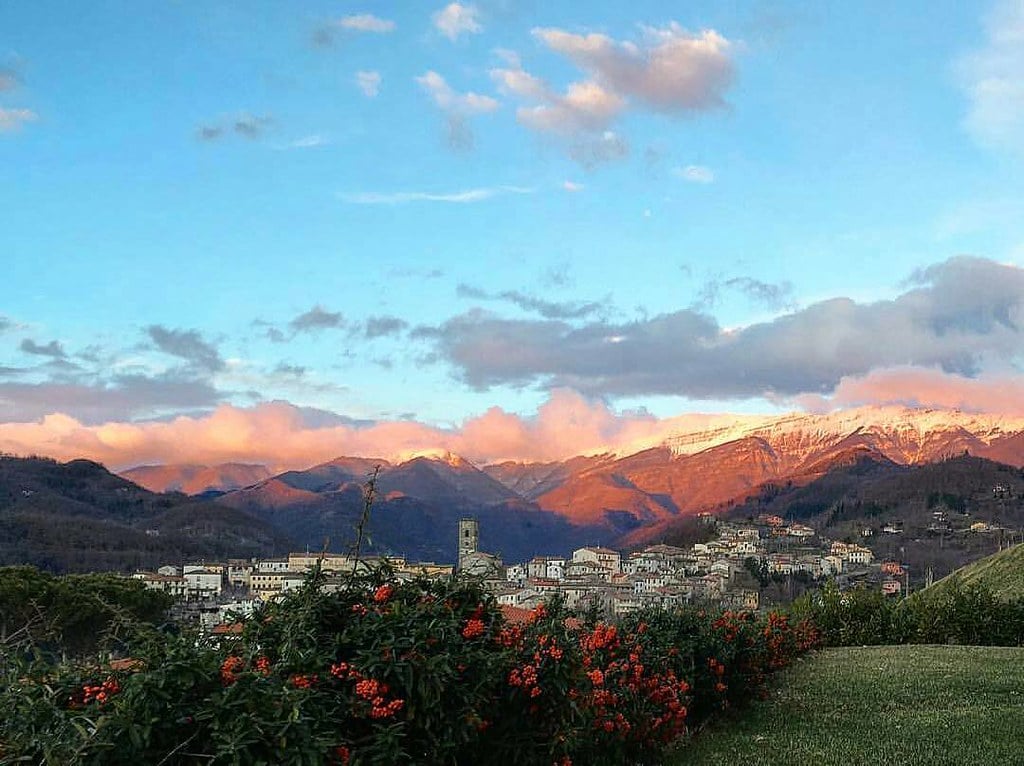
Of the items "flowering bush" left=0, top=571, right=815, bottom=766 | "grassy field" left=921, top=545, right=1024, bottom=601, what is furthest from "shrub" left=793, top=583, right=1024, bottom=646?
"flowering bush" left=0, top=571, right=815, bottom=766

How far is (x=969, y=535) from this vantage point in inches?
4279

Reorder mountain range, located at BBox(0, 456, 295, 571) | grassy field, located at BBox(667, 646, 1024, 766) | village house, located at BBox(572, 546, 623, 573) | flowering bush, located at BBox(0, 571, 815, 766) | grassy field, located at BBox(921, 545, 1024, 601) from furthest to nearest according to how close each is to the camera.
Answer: village house, located at BBox(572, 546, 623, 573) < mountain range, located at BBox(0, 456, 295, 571) < grassy field, located at BBox(921, 545, 1024, 601) < grassy field, located at BBox(667, 646, 1024, 766) < flowering bush, located at BBox(0, 571, 815, 766)

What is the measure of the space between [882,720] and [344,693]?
6.95 m

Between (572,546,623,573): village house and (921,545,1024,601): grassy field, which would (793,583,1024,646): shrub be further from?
(572,546,623,573): village house

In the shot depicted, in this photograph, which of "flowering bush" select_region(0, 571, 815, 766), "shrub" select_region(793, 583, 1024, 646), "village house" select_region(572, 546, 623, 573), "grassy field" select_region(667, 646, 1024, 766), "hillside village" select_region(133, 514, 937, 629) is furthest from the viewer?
"village house" select_region(572, 546, 623, 573)

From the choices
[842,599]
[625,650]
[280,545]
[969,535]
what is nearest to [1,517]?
[280,545]

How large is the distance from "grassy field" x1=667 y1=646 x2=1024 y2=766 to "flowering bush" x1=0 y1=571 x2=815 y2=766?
1.85m

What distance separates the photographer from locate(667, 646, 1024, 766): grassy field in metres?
7.87

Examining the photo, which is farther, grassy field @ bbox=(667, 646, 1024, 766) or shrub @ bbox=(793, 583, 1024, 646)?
shrub @ bbox=(793, 583, 1024, 646)

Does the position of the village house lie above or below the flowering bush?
below

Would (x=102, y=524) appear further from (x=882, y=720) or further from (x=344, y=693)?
(x=344, y=693)

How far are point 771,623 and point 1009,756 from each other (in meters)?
6.56

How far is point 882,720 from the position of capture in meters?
9.42

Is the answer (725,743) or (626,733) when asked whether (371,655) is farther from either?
(725,743)
